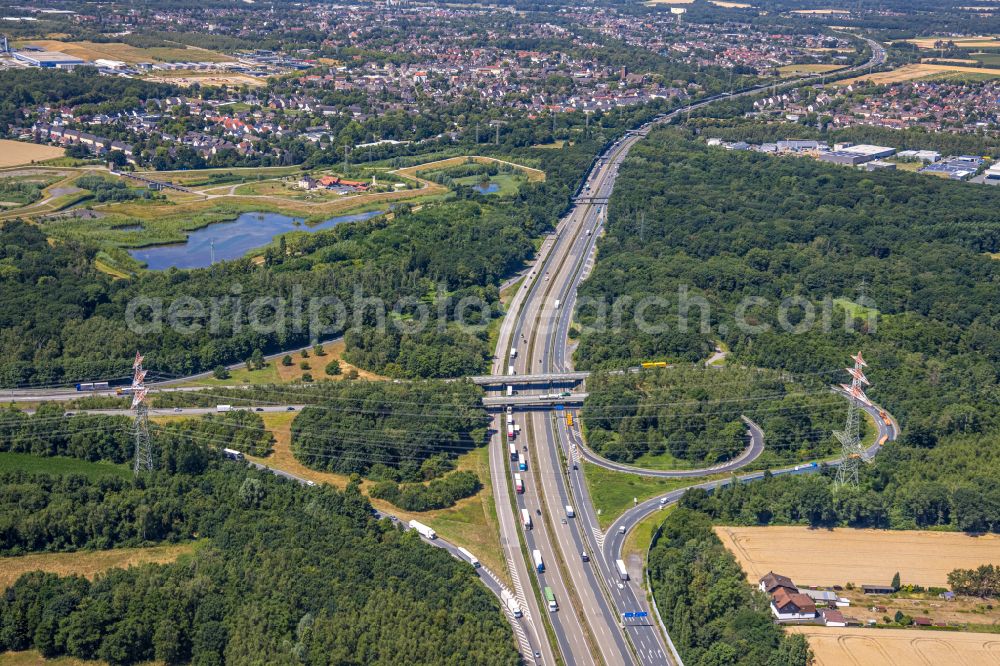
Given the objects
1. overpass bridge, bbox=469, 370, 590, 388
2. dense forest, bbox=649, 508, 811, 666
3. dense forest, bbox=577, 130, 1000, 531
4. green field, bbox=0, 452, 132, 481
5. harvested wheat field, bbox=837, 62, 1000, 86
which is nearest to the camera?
dense forest, bbox=649, 508, 811, 666

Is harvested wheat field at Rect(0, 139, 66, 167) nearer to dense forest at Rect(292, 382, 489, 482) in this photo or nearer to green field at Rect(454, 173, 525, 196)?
green field at Rect(454, 173, 525, 196)

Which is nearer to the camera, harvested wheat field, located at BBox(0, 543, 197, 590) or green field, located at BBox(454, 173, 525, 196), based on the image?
harvested wheat field, located at BBox(0, 543, 197, 590)

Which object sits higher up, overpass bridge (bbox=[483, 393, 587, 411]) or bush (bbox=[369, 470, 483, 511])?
overpass bridge (bbox=[483, 393, 587, 411])

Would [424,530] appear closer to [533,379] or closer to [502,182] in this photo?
[533,379]

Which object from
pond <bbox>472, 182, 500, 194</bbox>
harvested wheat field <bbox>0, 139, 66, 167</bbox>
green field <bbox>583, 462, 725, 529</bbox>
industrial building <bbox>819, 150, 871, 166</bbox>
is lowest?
green field <bbox>583, 462, 725, 529</bbox>

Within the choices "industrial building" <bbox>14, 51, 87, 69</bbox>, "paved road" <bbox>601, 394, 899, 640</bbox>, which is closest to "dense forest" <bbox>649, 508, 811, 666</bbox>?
"paved road" <bbox>601, 394, 899, 640</bbox>

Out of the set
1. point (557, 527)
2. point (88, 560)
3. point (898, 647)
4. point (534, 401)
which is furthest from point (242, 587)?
point (898, 647)

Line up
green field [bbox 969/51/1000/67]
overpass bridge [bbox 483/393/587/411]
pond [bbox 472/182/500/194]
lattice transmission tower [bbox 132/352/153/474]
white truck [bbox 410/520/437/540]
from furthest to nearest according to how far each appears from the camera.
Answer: green field [bbox 969/51/1000/67] → pond [bbox 472/182/500/194] → overpass bridge [bbox 483/393/587/411] → lattice transmission tower [bbox 132/352/153/474] → white truck [bbox 410/520/437/540]
